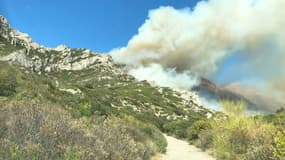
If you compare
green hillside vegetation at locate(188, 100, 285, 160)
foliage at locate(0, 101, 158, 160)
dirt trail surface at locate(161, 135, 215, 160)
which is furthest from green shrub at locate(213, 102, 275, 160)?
foliage at locate(0, 101, 158, 160)

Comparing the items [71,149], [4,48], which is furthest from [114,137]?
[4,48]

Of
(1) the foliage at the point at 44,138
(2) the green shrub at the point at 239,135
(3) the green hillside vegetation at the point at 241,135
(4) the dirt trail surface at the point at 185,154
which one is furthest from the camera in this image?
(4) the dirt trail surface at the point at 185,154

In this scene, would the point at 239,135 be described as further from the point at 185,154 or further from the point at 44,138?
the point at 44,138

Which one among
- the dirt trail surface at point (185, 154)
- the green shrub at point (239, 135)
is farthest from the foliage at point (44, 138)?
the dirt trail surface at point (185, 154)

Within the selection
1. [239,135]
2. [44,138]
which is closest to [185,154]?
[239,135]

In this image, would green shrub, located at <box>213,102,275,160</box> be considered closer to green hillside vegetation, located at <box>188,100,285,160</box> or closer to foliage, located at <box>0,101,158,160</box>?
green hillside vegetation, located at <box>188,100,285,160</box>

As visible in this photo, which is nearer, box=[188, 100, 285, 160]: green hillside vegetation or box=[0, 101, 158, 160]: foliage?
box=[0, 101, 158, 160]: foliage

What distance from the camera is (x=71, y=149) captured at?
8.30 meters

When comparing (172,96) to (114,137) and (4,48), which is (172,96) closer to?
(4,48)

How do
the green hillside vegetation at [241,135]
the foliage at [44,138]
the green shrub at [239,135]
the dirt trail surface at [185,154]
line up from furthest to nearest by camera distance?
1. the dirt trail surface at [185,154]
2. the green shrub at [239,135]
3. the green hillside vegetation at [241,135]
4. the foliage at [44,138]

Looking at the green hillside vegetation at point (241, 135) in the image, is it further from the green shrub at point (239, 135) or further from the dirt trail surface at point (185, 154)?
the dirt trail surface at point (185, 154)

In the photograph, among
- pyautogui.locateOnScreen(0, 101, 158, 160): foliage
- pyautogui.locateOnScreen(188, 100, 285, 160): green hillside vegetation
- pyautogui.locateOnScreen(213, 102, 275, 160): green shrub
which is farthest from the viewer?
pyautogui.locateOnScreen(213, 102, 275, 160): green shrub

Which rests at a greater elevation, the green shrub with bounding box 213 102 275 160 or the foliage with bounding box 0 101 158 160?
the green shrub with bounding box 213 102 275 160

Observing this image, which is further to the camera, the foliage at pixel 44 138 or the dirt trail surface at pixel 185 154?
the dirt trail surface at pixel 185 154
